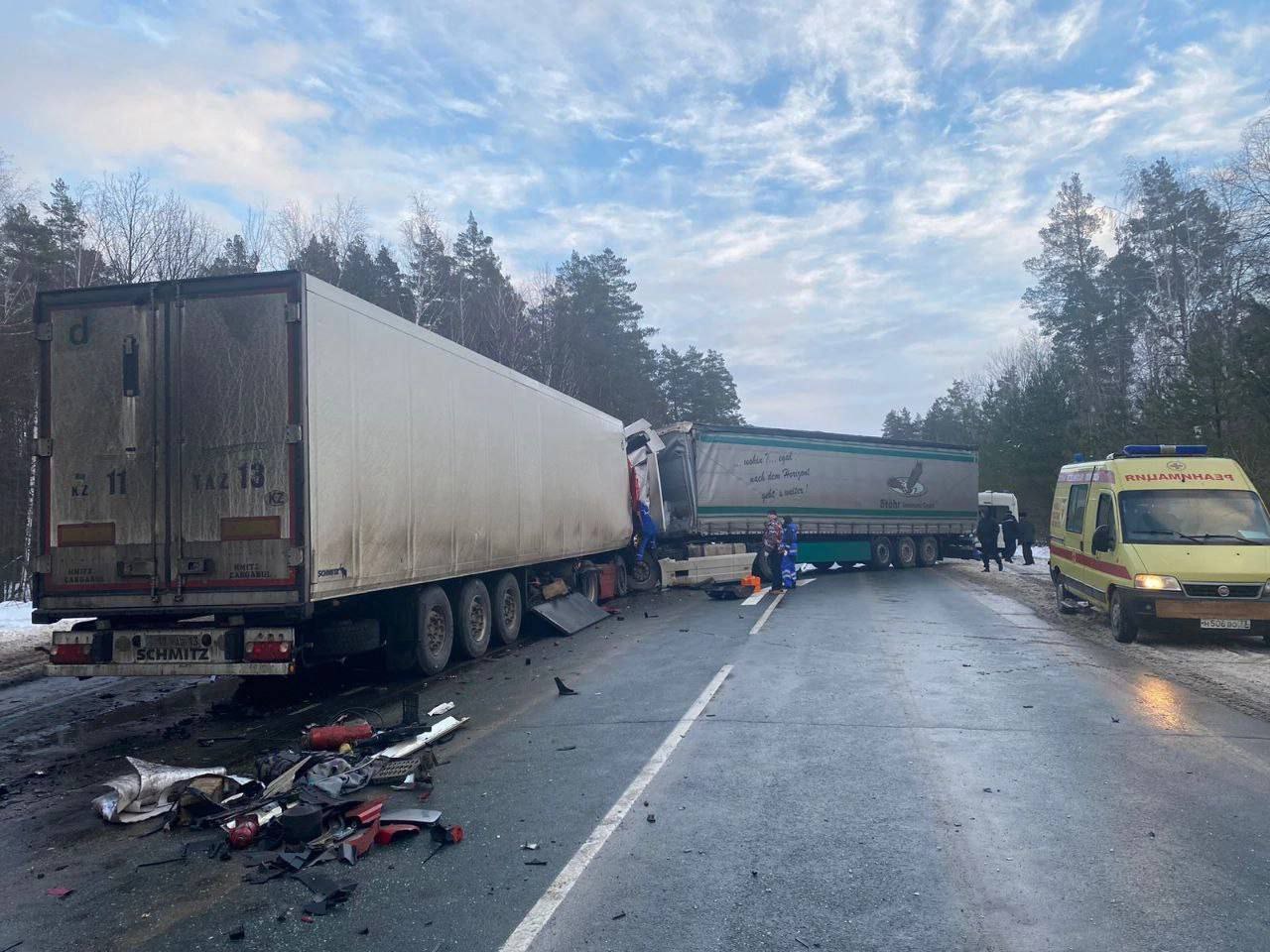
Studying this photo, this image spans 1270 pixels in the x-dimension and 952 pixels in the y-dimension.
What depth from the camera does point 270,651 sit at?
23.2 feet

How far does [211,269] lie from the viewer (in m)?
29.4

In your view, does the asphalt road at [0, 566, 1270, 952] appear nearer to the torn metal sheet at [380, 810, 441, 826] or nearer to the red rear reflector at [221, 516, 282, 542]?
the torn metal sheet at [380, 810, 441, 826]

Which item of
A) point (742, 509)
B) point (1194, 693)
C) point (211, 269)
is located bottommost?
point (1194, 693)

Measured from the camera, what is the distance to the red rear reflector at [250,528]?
6980 millimetres

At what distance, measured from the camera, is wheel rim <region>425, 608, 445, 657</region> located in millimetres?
9505

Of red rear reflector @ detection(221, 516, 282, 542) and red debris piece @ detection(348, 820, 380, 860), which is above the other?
red rear reflector @ detection(221, 516, 282, 542)

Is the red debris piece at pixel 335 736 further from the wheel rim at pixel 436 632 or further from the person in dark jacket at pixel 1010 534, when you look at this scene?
the person in dark jacket at pixel 1010 534

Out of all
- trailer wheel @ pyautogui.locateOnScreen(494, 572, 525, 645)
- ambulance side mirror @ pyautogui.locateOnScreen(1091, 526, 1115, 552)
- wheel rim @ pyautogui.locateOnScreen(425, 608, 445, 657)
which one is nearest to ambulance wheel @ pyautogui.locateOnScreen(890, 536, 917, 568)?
ambulance side mirror @ pyautogui.locateOnScreen(1091, 526, 1115, 552)

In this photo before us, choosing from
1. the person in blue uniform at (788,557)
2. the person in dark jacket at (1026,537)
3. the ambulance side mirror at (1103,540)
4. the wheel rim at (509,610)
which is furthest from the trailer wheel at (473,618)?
the person in dark jacket at (1026,537)

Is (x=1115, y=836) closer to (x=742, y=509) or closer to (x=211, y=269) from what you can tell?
(x=742, y=509)

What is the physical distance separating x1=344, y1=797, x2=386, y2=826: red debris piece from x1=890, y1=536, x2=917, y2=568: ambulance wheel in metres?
24.9

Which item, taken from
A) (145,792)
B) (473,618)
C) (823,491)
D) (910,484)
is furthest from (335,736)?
(910,484)

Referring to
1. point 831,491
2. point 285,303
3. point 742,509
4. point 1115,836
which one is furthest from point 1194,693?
point 831,491

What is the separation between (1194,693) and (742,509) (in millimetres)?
14566
